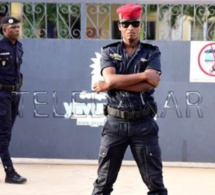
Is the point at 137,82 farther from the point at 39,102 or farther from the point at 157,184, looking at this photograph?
the point at 39,102

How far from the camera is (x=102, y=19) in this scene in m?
6.71

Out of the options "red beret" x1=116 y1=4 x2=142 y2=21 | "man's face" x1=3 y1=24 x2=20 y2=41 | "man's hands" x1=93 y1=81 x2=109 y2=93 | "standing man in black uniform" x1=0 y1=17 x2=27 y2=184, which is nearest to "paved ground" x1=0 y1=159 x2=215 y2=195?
"standing man in black uniform" x1=0 y1=17 x2=27 y2=184

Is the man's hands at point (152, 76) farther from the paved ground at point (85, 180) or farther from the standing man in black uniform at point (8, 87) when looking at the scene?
the standing man in black uniform at point (8, 87)

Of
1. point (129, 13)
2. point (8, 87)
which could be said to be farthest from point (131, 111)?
point (8, 87)

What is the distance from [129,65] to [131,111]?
1.16ft

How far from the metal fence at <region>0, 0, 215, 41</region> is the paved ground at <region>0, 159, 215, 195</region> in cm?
155

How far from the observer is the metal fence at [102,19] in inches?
262

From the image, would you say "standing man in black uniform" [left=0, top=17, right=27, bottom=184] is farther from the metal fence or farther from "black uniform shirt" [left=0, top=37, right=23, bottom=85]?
the metal fence

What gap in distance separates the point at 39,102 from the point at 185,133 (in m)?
1.79

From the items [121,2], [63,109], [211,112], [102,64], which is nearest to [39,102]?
[63,109]

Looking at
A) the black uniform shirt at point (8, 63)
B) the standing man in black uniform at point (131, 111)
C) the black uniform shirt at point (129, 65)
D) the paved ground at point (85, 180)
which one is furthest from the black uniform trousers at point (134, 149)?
the black uniform shirt at point (8, 63)

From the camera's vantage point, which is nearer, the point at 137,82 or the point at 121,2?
the point at 137,82

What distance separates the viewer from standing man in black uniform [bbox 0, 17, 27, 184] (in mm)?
5836

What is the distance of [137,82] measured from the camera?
4.20m
